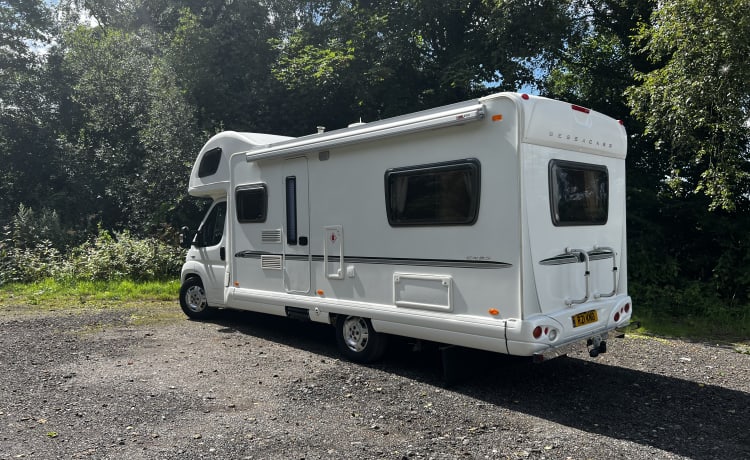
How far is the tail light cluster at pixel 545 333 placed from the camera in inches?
190

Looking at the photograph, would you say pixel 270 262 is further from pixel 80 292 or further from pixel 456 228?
pixel 80 292

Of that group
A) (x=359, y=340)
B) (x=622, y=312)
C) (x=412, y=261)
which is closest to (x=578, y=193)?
(x=622, y=312)

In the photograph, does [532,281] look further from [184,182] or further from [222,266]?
[184,182]

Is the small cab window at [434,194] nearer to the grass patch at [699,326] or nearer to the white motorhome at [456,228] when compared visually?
the white motorhome at [456,228]

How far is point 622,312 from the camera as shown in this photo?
5855mm

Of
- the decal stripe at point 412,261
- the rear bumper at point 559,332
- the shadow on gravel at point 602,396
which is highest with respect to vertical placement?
the decal stripe at point 412,261

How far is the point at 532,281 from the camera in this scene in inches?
194

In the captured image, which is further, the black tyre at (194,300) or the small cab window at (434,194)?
the black tyre at (194,300)

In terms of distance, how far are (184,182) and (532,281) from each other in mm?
12672

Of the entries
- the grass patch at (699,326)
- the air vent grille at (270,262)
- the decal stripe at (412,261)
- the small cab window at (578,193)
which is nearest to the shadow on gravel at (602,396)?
the decal stripe at (412,261)

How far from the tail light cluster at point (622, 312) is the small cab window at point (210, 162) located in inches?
230

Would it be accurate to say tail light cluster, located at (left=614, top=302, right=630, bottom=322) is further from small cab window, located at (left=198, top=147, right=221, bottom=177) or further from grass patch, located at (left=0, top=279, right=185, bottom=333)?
grass patch, located at (left=0, top=279, right=185, bottom=333)

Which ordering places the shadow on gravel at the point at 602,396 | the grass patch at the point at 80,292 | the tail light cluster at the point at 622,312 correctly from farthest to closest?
1. the grass patch at the point at 80,292
2. the tail light cluster at the point at 622,312
3. the shadow on gravel at the point at 602,396

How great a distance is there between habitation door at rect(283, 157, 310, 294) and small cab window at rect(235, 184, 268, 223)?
49 cm
